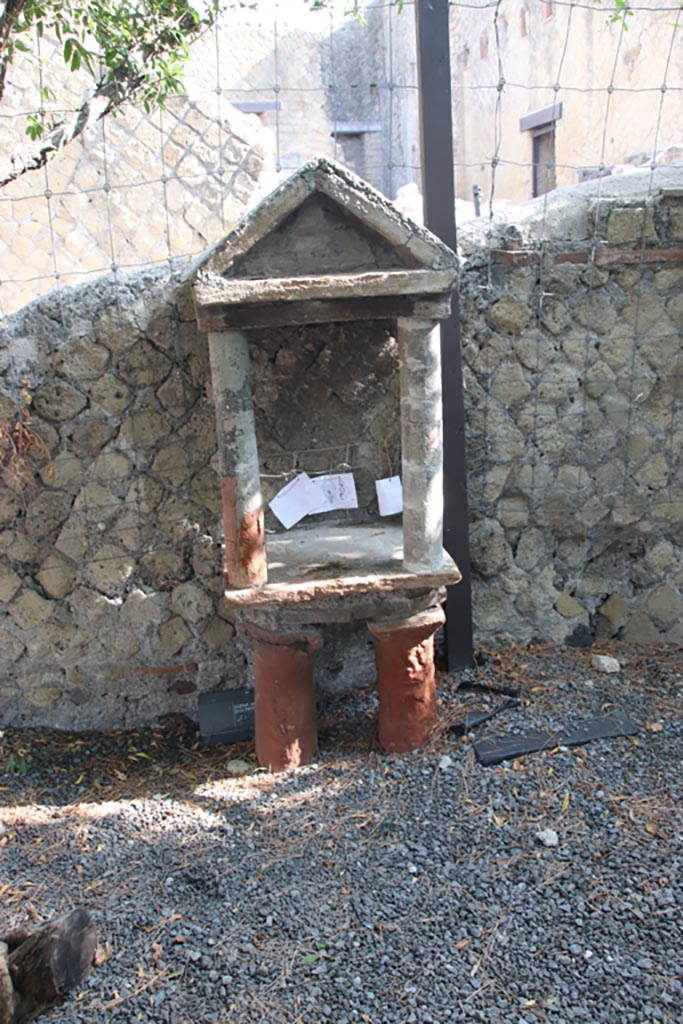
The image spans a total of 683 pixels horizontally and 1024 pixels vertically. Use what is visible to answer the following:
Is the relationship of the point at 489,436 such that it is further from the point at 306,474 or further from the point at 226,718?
the point at 226,718

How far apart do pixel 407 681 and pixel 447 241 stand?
177 centimetres

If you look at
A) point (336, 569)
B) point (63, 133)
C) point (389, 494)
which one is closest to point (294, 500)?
point (389, 494)

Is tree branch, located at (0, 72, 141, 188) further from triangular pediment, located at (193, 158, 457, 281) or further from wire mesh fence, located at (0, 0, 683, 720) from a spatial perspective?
triangular pediment, located at (193, 158, 457, 281)

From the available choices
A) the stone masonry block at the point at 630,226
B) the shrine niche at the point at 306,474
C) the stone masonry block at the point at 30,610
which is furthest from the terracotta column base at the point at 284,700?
the stone masonry block at the point at 630,226

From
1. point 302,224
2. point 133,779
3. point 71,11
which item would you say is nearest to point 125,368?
point 302,224

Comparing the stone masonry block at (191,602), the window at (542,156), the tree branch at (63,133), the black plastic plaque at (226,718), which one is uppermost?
the window at (542,156)

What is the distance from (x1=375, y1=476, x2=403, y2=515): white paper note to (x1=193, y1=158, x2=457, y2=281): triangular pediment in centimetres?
102

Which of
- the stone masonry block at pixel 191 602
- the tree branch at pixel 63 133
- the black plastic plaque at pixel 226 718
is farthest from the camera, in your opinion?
the stone masonry block at pixel 191 602

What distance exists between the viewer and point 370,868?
2.62 metres

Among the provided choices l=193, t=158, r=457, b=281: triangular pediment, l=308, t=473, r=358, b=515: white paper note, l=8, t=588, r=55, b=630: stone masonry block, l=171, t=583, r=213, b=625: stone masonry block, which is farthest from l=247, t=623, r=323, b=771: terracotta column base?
l=193, t=158, r=457, b=281: triangular pediment

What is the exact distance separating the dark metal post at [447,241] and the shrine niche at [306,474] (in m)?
0.29

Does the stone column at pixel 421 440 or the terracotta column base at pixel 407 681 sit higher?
the stone column at pixel 421 440

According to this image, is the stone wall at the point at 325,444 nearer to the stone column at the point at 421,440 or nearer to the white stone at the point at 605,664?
the white stone at the point at 605,664

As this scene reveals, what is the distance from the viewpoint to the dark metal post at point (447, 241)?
3.25 m
